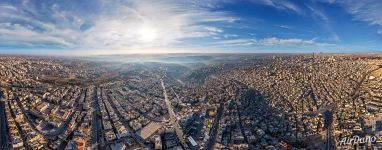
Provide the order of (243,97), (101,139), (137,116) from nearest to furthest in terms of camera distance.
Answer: (101,139) → (137,116) → (243,97)

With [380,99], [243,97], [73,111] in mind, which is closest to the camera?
[73,111]

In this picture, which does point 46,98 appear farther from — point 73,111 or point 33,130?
point 33,130

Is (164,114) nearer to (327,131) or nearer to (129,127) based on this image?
(129,127)

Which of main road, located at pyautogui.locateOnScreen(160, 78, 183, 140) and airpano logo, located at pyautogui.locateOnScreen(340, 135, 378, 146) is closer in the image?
airpano logo, located at pyautogui.locateOnScreen(340, 135, 378, 146)

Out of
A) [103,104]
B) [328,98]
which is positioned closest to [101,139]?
[103,104]

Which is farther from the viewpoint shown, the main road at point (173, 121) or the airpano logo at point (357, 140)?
the main road at point (173, 121)

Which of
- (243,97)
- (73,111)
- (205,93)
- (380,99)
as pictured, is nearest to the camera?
(73,111)

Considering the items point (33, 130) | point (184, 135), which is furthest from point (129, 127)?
point (33, 130)

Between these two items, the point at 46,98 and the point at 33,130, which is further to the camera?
the point at 46,98

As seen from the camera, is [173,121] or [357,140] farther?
[173,121]
